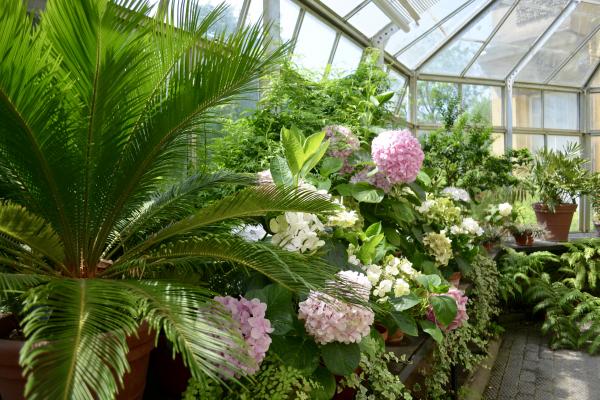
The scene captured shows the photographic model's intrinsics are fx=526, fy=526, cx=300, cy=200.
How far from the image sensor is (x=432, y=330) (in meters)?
1.87

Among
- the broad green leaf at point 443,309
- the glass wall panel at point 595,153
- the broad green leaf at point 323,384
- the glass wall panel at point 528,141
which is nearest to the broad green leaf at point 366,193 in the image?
the broad green leaf at point 443,309

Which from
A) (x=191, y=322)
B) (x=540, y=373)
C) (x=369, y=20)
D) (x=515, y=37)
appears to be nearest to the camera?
(x=191, y=322)

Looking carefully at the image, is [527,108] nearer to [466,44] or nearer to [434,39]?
[466,44]

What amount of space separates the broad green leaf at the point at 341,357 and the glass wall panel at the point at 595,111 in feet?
33.5

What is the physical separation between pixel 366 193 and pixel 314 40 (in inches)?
158

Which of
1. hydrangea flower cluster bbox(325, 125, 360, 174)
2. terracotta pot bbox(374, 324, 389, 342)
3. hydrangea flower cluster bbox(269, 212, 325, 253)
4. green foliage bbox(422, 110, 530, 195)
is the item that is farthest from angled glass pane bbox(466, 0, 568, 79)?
hydrangea flower cluster bbox(269, 212, 325, 253)

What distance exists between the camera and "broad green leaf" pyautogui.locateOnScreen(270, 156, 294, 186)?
5.24 ft

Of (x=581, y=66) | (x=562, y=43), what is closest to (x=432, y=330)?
(x=562, y=43)

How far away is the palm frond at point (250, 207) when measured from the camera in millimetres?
1224

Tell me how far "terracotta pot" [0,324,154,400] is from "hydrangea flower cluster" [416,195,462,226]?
6.47 feet

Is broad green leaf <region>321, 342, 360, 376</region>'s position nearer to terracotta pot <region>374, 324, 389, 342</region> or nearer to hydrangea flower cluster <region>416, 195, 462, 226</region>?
terracotta pot <region>374, 324, 389, 342</region>

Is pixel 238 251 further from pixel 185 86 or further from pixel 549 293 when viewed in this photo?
pixel 549 293

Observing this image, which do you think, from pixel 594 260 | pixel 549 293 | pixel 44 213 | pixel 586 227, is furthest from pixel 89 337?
pixel 586 227

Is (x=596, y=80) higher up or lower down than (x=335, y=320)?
higher up
